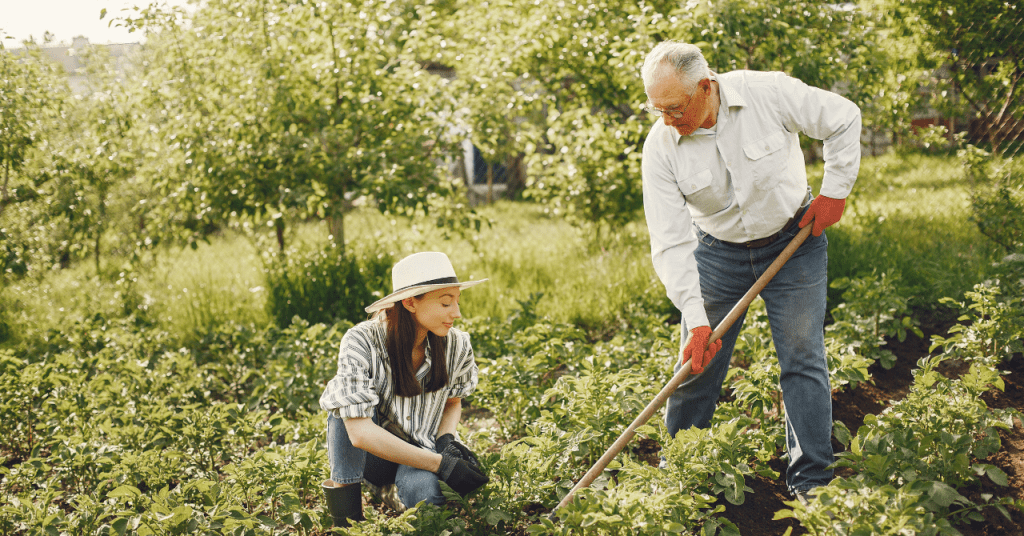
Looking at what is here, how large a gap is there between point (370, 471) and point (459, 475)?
450mm

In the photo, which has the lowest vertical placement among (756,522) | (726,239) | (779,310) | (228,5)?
(756,522)

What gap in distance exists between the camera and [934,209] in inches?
269

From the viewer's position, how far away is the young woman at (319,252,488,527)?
266cm

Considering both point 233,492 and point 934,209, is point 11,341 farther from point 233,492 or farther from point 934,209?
point 934,209

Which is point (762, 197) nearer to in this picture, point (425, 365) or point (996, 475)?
point (996, 475)

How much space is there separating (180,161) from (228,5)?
53.5 inches

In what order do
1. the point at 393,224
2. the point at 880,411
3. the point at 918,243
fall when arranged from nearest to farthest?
the point at 880,411
the point at 918,243
the point at 393,224

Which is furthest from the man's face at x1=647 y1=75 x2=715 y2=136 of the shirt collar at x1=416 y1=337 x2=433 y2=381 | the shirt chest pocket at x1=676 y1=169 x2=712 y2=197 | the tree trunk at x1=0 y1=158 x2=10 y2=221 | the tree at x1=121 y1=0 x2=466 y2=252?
the tree trunk at x1=0 y1=158 x2=10 y2=221

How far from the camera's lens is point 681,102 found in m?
2.62

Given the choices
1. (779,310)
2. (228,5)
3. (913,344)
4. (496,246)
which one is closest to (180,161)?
(228,5)

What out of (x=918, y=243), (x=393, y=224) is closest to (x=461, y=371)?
(x=393, y=224)

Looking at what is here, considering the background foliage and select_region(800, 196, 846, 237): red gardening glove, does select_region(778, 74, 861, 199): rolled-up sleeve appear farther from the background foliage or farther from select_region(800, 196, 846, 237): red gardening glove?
the background foliage

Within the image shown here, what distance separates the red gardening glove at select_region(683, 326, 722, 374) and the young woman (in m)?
0.90

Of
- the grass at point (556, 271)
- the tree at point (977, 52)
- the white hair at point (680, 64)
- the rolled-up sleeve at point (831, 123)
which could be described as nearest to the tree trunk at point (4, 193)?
the grass at point (556, 271)
